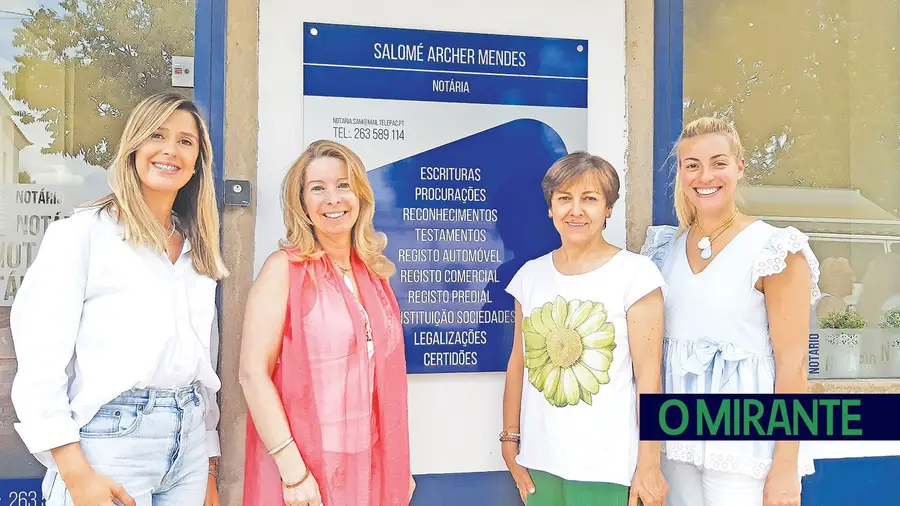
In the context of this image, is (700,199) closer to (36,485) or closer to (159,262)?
(159,262)

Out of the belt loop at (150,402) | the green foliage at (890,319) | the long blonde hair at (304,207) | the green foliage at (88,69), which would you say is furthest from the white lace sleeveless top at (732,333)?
the green foliage at (88,69)

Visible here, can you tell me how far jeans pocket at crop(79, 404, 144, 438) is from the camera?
1878 millimetres

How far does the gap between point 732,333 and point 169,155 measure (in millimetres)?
1835

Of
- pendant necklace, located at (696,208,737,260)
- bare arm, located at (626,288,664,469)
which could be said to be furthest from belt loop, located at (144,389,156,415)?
pendant necklace, located at (696,208,737,260)

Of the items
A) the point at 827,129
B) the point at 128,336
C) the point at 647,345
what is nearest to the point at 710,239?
the point at 647,345

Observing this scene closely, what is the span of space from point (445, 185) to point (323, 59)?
670mm

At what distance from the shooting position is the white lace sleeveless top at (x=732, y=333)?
7.59 ft

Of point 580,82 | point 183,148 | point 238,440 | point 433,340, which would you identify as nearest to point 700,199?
point 580,82

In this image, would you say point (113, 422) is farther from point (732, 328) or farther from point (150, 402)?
point (732, 328)

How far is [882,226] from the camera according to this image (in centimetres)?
360

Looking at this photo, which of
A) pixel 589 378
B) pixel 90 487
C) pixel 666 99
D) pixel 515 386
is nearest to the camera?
pixel 90 487

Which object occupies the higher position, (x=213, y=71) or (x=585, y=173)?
(x=213, y=71)

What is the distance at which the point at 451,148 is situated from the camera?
286cm

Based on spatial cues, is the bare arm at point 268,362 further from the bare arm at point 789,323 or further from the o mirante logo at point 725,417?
the bare arm at point 789,323
